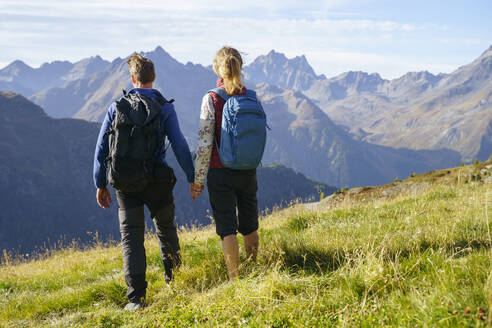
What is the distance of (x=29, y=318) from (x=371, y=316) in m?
3.90

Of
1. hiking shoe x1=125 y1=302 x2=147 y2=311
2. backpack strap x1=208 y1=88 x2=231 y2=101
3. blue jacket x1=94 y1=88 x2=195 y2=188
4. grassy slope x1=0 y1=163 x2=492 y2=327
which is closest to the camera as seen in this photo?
grassy slope x1=0 y1=163 x2=492 y2=327

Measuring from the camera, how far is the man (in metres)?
4.18

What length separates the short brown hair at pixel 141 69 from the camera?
4555 mm

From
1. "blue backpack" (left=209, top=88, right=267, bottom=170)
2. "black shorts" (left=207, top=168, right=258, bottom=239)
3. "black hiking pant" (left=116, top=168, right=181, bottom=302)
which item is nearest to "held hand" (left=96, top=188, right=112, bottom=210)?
"black hiking pant" (left=116, top=168, right=181, bottom=302)

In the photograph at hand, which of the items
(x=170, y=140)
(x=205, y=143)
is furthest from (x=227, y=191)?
(x=170, y=140)

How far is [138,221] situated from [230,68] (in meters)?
2.29

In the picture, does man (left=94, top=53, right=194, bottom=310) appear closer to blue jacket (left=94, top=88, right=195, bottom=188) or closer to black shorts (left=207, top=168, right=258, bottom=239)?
blue jacket (left=94, top=88, right=195, bottom=188)

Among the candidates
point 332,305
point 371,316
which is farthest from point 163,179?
point 371,316

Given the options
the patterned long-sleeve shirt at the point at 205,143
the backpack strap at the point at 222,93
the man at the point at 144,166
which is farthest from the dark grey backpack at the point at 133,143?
the backpack strap at the point at 222,93

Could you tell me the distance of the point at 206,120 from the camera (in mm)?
4324

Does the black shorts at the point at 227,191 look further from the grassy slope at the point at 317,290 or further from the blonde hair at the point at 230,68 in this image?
the blonde hair at the point at 230,68

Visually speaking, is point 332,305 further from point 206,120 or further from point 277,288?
point 206,120

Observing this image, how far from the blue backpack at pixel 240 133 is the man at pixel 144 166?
0.71 m

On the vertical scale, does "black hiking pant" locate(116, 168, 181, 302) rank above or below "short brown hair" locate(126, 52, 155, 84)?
below
